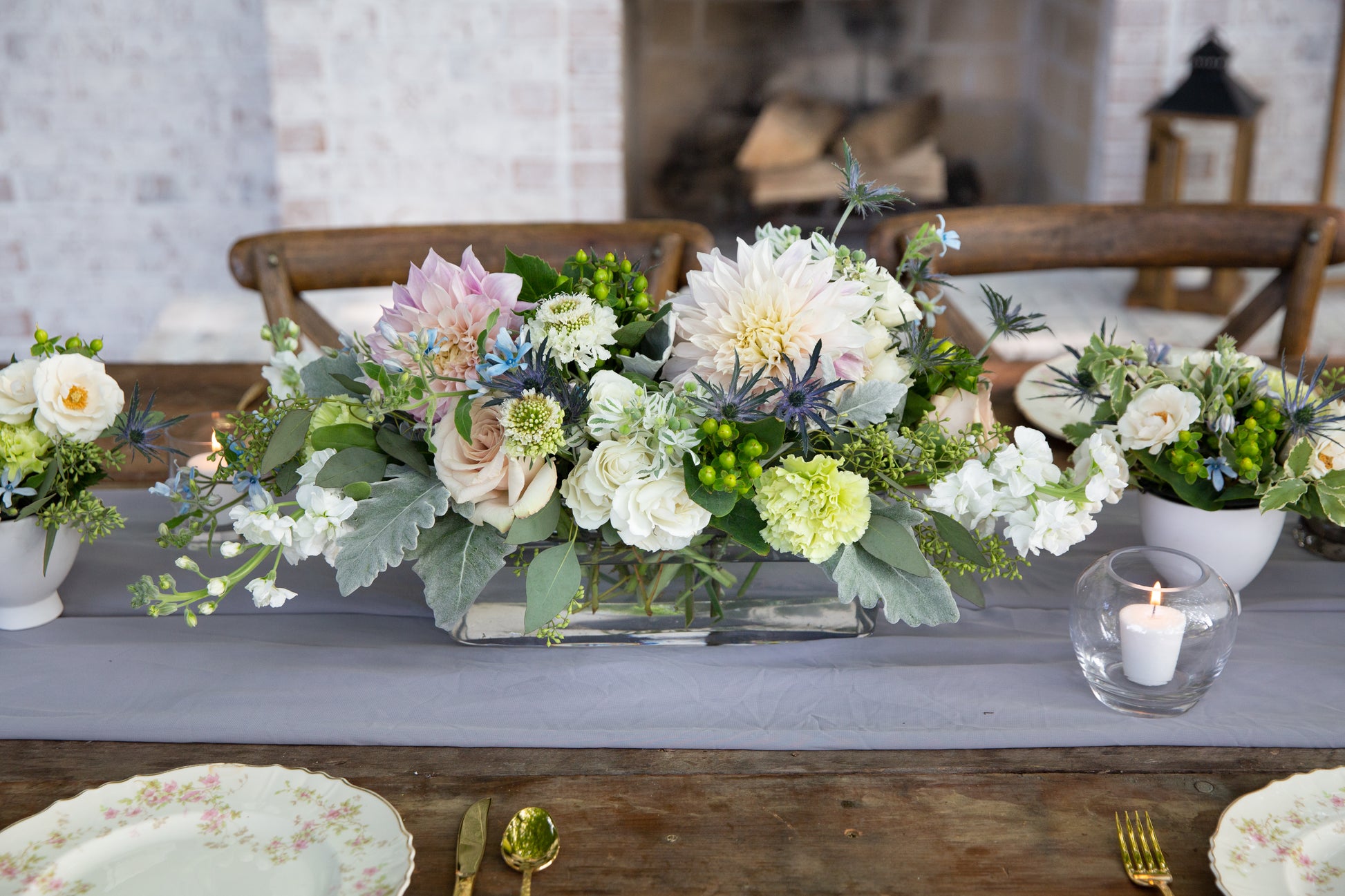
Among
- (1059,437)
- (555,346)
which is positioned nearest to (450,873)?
(555,346)

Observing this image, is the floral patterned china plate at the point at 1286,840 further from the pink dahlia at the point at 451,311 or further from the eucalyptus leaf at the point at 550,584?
the pink dahlia at the point at 451,311

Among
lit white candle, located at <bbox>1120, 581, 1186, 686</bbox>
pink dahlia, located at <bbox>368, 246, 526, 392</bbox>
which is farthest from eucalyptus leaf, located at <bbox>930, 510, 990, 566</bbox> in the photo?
pink dahlia, located at <bbox>368, 246, 526, 392</bbox>

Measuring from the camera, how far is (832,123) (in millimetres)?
3281

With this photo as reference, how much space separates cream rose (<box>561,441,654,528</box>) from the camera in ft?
2.48

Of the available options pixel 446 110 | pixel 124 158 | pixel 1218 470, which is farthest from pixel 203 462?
pixel 124 158

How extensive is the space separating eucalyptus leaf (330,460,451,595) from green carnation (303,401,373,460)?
0.05 m

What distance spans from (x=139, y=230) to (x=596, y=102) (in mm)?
1371

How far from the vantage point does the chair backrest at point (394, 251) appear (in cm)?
162

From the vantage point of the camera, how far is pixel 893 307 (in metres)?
0.86

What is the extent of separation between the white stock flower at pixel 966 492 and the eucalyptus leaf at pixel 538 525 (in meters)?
0.25

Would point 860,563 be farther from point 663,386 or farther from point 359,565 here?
point 359,565

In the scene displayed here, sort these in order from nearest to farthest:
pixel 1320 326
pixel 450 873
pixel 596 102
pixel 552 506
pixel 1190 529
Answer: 1. pixel 450 873
2. pixel 552 506
3. pixel 1190 529
4. pixel 596 102
5. pixel 1320 326

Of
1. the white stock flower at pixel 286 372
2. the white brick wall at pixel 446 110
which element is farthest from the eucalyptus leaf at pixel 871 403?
the white brick wall at pixel 446 110

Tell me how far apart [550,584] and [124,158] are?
9.44ft
